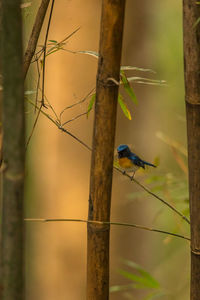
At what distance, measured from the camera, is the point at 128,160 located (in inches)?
51.5

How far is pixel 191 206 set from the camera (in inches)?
31.3

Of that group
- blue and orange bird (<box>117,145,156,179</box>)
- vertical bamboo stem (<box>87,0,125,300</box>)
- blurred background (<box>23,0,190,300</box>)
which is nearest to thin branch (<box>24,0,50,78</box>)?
vertical bamboo stem (<box>87,0,125,300</box>)

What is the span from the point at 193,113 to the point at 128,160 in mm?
549

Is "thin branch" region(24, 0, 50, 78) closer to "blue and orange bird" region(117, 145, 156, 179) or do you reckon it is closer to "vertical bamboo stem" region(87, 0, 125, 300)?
"vertical bamboo stem" region(87, 0, 125, 300)

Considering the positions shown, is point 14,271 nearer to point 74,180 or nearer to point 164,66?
point 74,180

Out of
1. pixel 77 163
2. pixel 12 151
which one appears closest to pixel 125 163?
pixel 12 151

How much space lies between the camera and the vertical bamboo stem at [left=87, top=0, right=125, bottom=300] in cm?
74

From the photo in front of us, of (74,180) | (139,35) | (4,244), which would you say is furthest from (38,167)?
(4,244)

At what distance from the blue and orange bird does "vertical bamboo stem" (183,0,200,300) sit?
486 mm

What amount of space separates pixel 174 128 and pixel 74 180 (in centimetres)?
152

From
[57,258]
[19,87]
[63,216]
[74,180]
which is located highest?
[19,87]

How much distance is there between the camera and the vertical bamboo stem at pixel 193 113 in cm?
75

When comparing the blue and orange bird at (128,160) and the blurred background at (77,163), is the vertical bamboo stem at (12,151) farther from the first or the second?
the blurred background at (77,163)

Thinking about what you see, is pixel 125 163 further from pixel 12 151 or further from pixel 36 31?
pixel 12 151
